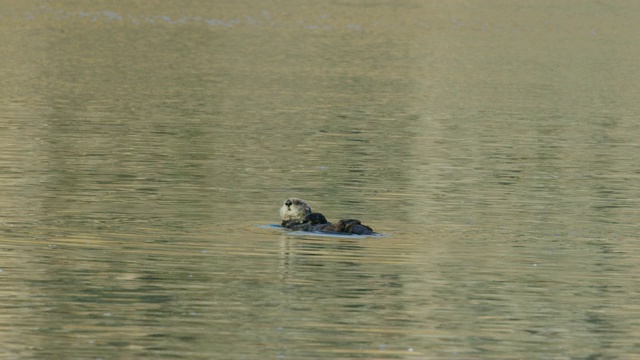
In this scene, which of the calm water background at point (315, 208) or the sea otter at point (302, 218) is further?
the sea otter at point (302, 218)

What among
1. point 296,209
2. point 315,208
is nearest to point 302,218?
point 296,209

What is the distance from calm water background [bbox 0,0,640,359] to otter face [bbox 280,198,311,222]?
31cm

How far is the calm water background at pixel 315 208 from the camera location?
734 inches

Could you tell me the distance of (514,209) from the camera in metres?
29.7

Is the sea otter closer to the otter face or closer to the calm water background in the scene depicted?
the otter face

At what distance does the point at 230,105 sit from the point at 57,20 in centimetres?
5739

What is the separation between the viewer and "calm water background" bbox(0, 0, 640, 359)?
18.7 m

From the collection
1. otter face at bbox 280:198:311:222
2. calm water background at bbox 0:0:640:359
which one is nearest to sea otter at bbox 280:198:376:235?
otter face at bbox 280:198:311:222

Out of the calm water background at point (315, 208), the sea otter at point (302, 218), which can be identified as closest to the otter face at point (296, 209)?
the sea otter at point (302, 218)

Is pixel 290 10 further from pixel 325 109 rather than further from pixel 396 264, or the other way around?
pixel 396 264

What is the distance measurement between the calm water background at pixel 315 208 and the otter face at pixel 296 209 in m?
0.31

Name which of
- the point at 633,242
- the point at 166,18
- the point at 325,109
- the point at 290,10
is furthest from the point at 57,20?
the point at 633,242

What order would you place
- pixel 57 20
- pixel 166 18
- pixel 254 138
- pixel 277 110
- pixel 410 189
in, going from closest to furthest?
pixel 410 189
pixel 254 138
pixel 277 110
pixel 57 20
pixel 166 18

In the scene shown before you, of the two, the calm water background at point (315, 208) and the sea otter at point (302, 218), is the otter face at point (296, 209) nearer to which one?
the sea otter at point (302, 218)
